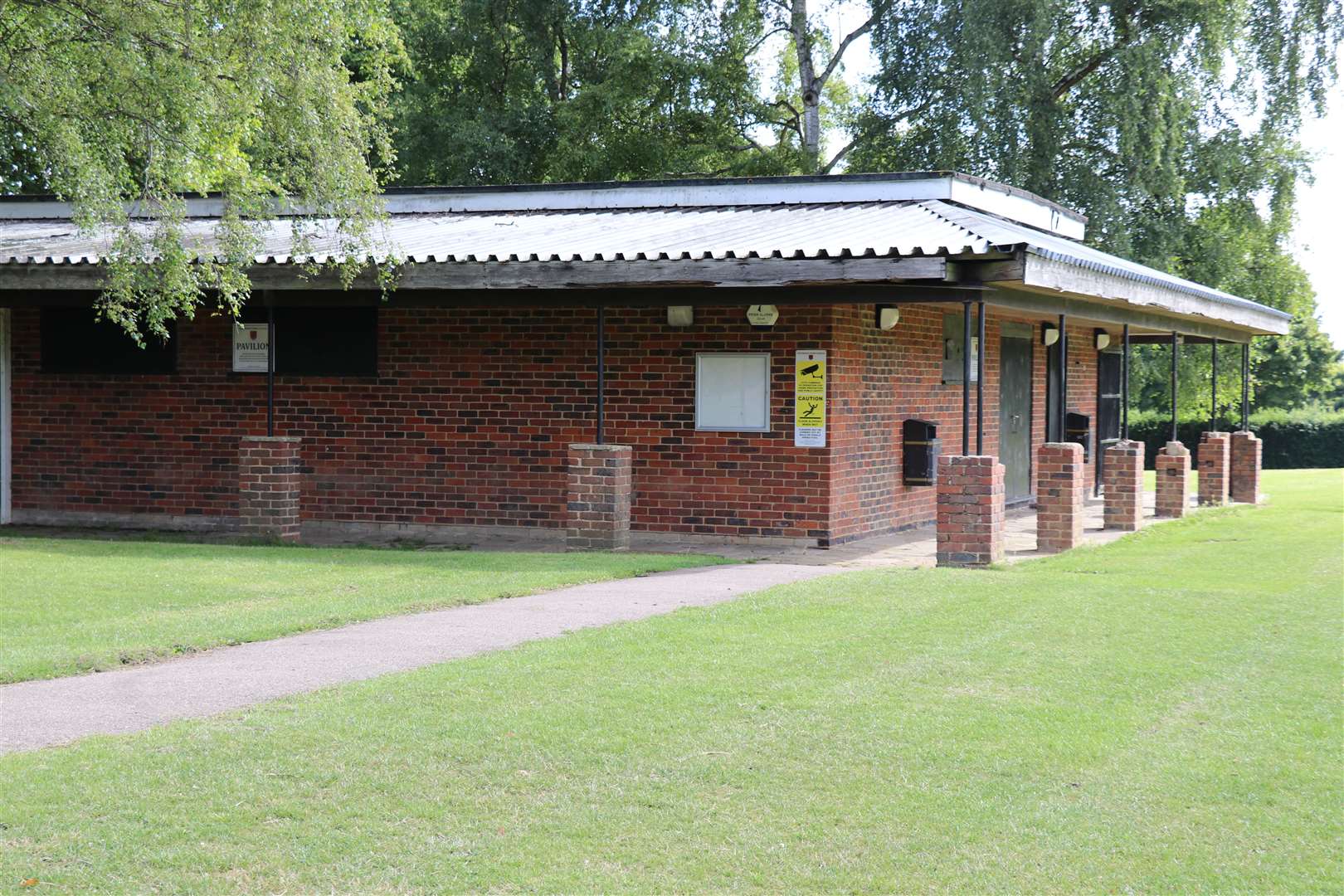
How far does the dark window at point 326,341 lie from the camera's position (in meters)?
16.0

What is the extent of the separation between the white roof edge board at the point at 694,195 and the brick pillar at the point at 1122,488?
127 inches

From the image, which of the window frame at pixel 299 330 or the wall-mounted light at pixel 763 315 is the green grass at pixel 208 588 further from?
the window frame at pixel 299 330

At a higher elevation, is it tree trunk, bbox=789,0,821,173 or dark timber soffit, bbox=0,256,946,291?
tree trunk, bbox=789,0,821,173

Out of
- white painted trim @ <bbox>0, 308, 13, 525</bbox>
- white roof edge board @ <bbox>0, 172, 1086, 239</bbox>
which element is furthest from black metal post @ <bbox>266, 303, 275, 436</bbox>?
white roof edge board @ <bbox>0, 172, 1086, 239</bbox>

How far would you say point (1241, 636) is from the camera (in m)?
9.18

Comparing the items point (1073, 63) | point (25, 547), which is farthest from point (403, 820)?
point (1073, 63)

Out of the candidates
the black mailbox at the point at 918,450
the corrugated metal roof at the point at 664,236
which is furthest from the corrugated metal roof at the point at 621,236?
the black mailbox at the point at 918,450

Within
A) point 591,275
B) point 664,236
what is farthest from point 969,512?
point 664,236

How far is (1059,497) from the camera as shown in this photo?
14.3m

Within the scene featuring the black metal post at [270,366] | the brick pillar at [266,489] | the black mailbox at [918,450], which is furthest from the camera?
the black mailbox at [918,450]

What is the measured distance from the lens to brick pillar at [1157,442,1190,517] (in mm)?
18531

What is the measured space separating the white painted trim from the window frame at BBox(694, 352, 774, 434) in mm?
7701

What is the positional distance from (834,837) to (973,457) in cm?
787

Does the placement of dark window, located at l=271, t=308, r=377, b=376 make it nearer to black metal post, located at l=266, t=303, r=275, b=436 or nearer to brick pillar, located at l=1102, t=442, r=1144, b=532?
black metal post, located at l=266, t=303, r=275, b=436
